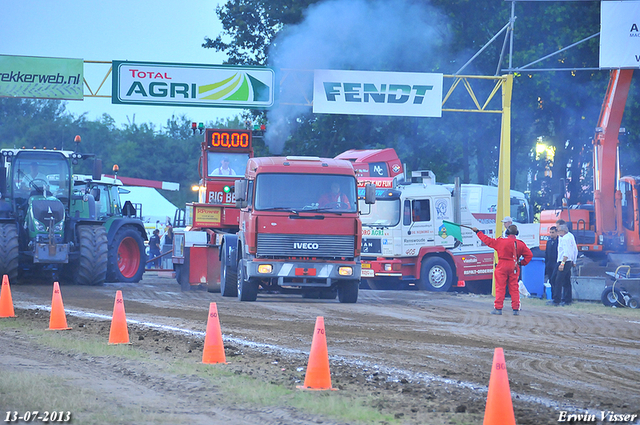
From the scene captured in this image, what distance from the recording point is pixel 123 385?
755cm

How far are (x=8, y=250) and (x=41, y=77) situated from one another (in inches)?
231

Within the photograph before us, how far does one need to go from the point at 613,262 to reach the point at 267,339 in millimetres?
13064

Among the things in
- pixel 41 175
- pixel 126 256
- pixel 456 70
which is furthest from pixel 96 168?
pixel 456 70

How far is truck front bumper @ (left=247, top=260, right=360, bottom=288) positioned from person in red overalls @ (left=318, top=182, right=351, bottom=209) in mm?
1123

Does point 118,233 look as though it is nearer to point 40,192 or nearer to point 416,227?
point 40,192

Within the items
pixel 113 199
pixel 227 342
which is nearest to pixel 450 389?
pixel 227 342

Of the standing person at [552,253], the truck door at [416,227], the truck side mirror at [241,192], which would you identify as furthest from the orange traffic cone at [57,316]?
the truck door at [416,227]

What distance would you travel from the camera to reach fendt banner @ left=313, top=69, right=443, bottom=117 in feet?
72.2

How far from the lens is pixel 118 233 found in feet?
72.0

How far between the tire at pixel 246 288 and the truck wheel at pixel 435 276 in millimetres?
7954

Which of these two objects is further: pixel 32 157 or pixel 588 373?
pixel 32 157

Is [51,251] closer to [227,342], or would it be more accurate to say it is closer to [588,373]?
[227,342]

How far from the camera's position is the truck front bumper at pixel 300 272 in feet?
52.0

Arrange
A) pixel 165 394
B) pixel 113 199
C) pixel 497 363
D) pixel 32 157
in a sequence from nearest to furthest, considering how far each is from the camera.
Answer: pixel 497 363
pixel 165 394
pixel 32 157
pixel 113 199
